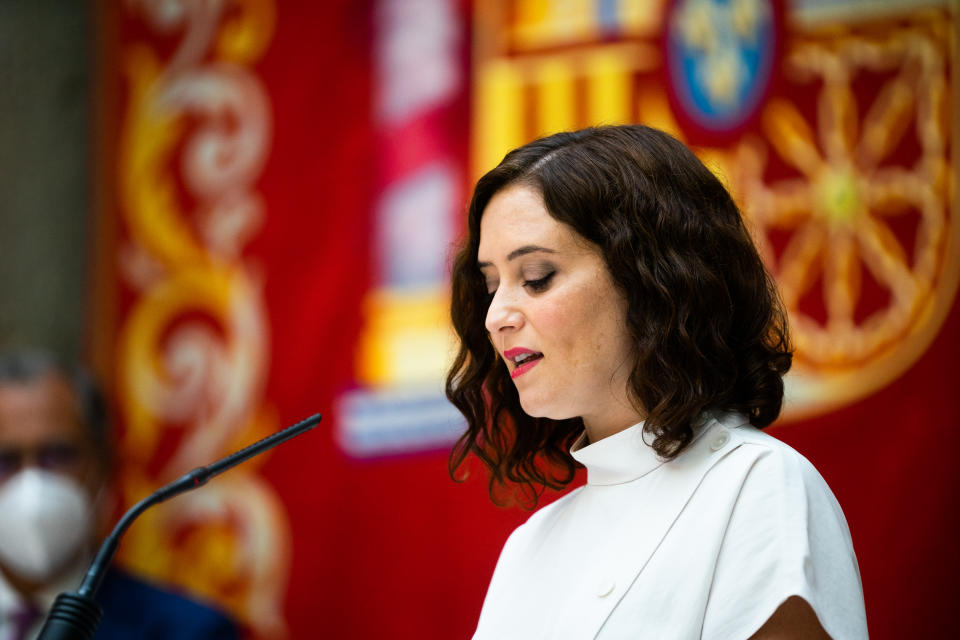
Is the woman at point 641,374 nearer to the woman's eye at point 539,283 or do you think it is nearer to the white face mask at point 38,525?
the woman's eye at point 539,283

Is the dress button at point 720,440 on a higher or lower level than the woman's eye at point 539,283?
lower

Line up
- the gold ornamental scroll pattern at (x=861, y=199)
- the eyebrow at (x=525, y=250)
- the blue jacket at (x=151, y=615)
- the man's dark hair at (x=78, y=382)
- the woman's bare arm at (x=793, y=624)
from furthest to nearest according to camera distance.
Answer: the man's dark hair at (x=78, y=382), the blue jacket at (x=151, y=615), the gold ornamental scroll pattern at (x=861, y=199), the eyebrow at (x=525, y=250), the woman's bare arm at (x=793, y=624)

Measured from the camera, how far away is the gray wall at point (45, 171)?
3.95 metres

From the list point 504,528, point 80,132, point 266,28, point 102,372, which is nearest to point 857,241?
point 504,528

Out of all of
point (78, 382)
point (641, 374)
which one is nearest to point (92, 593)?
point (641, 374)

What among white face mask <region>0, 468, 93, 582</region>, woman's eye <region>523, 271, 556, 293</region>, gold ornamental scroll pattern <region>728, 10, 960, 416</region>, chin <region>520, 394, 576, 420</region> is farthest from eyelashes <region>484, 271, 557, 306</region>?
white face mask <region>0, 468, 93, 582</region>

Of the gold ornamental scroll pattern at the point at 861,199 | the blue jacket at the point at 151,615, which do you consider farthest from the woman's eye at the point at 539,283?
the blue jacket at the point at 151,615

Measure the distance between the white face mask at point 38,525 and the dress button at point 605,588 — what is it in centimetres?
216

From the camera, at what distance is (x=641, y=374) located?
1436 mm

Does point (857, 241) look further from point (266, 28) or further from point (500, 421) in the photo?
point (266, 28)

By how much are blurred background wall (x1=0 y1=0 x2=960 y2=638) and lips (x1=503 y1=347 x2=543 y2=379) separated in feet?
2.53

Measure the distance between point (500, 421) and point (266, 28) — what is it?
2336 mm

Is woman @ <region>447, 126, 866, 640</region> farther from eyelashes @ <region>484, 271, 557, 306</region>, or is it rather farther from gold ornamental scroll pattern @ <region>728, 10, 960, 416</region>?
gold ornamental scroll pattern @ <region>728, 10, 960, 416</region>

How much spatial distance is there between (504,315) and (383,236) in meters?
1.89
